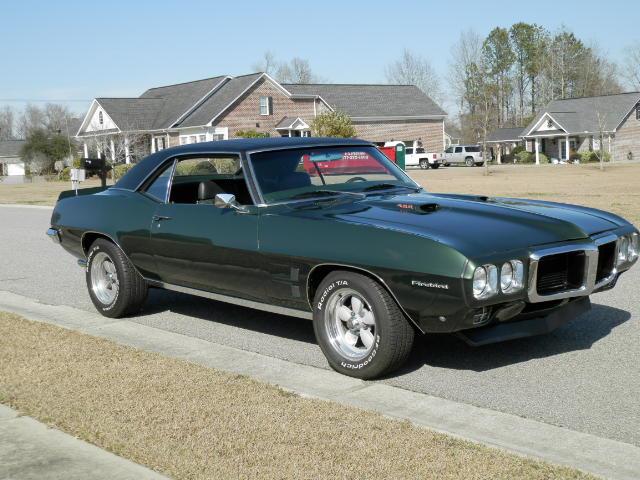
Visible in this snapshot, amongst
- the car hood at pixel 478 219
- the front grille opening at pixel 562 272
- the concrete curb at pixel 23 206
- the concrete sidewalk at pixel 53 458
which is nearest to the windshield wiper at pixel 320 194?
the car hood at pixel 478 219

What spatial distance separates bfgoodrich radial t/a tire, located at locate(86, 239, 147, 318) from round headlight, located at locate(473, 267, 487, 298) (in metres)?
3.59

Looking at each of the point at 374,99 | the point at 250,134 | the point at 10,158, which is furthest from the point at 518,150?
the point at 10,158

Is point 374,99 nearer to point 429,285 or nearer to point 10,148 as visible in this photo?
point 429,285

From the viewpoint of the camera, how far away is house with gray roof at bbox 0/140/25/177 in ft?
335

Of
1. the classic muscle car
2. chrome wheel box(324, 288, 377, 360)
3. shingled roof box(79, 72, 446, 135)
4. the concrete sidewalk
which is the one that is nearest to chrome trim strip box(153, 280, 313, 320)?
the classic muscle car

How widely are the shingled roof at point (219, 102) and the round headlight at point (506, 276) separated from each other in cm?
5085

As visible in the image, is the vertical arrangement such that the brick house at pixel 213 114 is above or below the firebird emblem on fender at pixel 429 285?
above

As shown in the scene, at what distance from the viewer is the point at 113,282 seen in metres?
7.80

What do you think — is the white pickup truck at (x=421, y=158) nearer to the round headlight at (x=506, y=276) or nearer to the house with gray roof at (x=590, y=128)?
the house with gray roof at (x=590, y=128)

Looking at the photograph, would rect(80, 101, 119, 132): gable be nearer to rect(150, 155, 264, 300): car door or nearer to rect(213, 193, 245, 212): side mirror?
rect(150, 155, 264, 300): car door

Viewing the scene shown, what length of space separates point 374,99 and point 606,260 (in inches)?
2457

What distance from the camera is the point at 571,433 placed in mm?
4363

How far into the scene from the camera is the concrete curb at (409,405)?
159 inches

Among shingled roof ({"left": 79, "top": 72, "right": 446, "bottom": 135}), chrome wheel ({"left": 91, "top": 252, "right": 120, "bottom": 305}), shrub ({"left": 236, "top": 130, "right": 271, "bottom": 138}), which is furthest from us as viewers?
shingled roof ({"left": 79, "top": 72, "right": 446, "bottom": 135})
